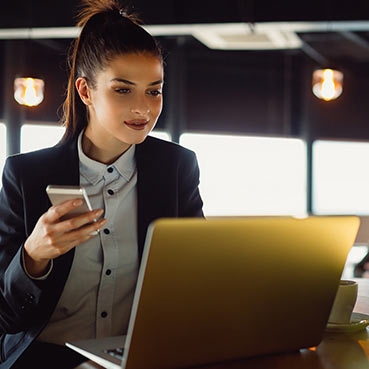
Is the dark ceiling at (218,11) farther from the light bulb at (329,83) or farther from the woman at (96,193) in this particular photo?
the woman at (96,193)

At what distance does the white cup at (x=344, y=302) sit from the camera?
4.80 feet

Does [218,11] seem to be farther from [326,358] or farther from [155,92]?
[326,358]

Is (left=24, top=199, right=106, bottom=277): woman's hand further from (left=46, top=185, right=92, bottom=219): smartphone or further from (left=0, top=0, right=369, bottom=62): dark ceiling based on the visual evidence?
(left=0, top=0, right=369, bottom=62): dark ceiling

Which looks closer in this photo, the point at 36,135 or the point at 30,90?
the point at 30,90

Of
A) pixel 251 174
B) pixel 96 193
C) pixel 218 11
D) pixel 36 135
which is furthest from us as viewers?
pixel 251 174

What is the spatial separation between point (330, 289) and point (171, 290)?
0.37m

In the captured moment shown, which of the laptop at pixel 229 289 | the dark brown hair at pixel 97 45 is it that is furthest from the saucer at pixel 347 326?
the dark brown hair at pixel 97 45

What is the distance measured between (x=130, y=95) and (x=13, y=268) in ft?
1.75

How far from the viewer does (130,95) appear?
5.77 feet

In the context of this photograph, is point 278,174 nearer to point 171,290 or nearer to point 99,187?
point 99,187

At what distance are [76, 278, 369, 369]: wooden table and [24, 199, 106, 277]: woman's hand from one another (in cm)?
26

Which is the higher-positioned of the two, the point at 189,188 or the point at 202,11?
the point at 202,11

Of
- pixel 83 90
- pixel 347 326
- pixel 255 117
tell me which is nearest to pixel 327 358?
pixel 347 326

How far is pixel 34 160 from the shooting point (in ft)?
6.07
